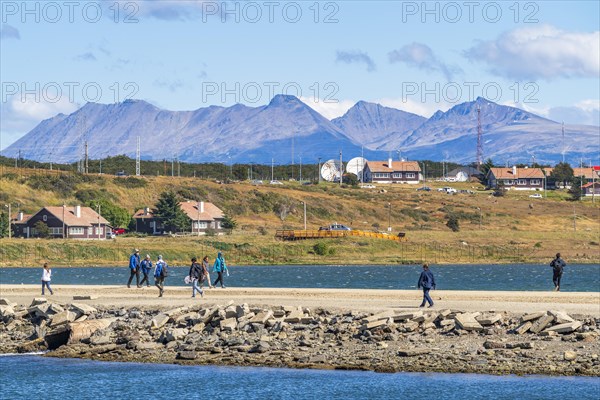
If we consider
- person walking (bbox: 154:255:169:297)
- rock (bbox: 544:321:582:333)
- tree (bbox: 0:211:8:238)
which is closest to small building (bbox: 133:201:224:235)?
tree (bbox: 0:211:8:238)

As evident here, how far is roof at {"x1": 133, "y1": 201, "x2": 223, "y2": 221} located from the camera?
129375mm

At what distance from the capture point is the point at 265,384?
30359mm

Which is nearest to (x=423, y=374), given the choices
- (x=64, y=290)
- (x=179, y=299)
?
(x=179, y=299)

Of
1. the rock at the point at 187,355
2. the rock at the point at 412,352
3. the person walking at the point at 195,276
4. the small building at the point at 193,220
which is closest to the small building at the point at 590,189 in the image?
the small building at the point at 193,220

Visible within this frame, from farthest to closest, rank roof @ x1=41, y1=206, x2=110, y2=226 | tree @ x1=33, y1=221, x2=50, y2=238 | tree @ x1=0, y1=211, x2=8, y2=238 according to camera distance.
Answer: roof @ x1=41, y1=206, x2=110, y2=226
tree @ x1=33, y1=221, x2=50, y2=238
tree @ x1=0, y1=211, x2=8, y2=238

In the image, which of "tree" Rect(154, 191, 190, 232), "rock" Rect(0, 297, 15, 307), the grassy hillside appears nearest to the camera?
"rock" Rect(0, 297, 15, 307)

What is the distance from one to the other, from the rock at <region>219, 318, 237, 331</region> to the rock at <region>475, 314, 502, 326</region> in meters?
7.95

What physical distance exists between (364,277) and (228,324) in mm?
40623

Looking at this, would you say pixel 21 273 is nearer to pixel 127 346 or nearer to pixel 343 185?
Result: pixel 127 346

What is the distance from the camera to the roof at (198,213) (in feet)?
424

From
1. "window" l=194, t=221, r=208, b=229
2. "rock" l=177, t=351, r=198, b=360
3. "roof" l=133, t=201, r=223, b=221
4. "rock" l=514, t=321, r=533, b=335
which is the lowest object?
"rock" l=177, t=351, r=198, b=360

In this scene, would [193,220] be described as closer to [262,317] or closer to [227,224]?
[227,224]

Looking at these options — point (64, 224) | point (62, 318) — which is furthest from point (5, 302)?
point (64, 224)

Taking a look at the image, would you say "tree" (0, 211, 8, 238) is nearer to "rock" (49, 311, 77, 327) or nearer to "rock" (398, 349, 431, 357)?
"rock" (49, 311, 77, 327)
